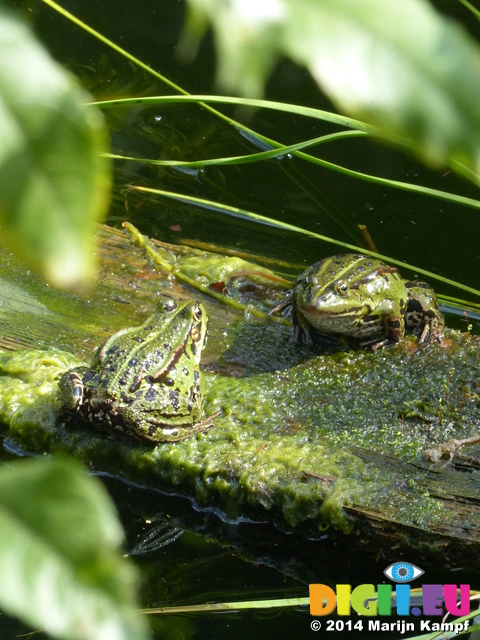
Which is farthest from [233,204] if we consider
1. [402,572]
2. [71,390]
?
[402,572]

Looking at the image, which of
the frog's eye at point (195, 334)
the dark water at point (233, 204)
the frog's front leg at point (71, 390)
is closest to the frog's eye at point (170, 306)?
the frog's eye at point (195, 334)

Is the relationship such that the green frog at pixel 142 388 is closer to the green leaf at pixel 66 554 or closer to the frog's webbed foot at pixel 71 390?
the frog's webbed foot at pixel 71 390

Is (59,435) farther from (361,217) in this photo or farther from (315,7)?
(315,7)

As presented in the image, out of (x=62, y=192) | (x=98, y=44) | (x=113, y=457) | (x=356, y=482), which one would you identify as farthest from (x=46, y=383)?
(x=98, y=44)

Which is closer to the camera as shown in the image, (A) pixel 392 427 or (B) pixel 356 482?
(B) pixel 356 482

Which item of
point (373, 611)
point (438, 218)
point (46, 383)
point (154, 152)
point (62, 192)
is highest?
point (62, 192)

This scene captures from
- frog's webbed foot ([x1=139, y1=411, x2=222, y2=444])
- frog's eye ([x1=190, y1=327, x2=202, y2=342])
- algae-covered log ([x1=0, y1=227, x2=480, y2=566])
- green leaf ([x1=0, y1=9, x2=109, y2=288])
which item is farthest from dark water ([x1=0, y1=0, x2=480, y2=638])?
green leaf ([x1=0, y1=9, x2=109, y2=288])
